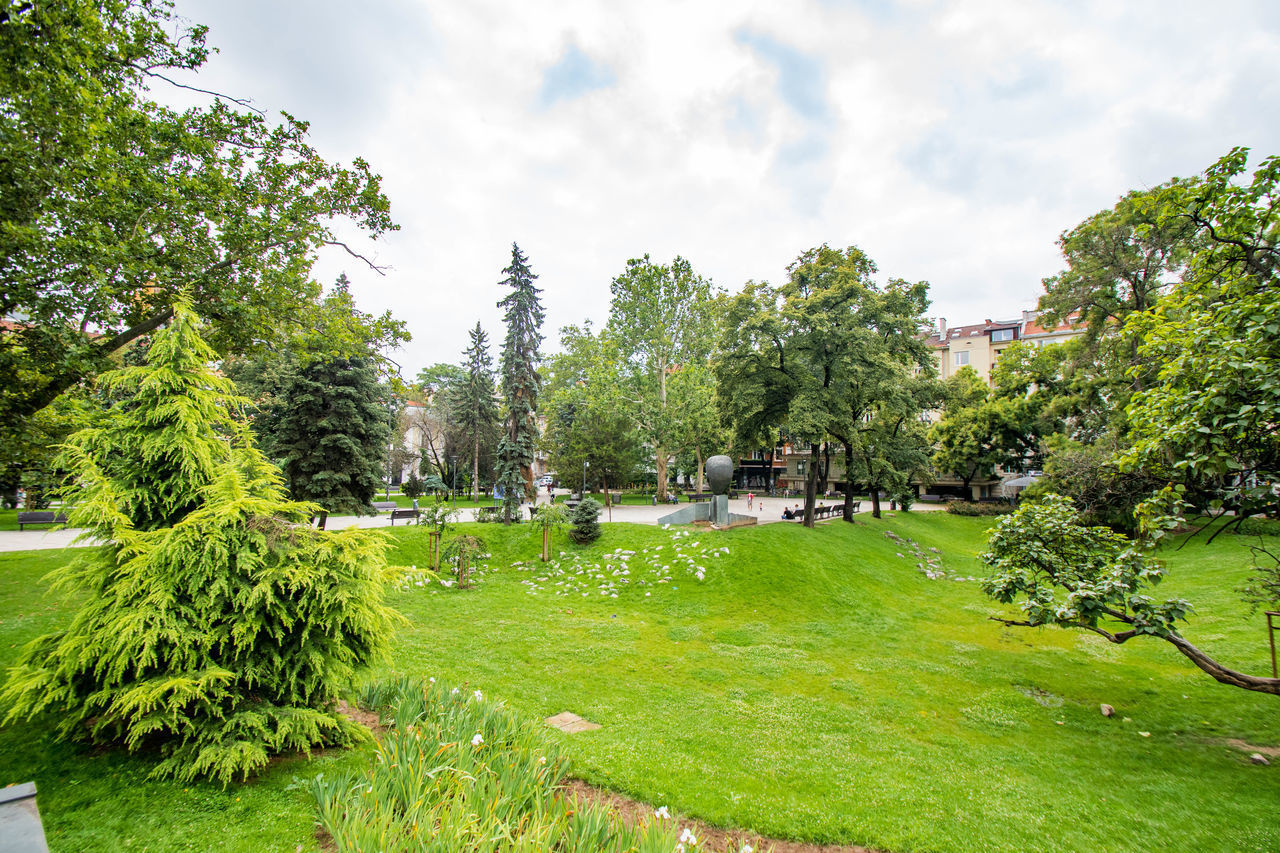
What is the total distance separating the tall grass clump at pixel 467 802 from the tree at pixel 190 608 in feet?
2.45

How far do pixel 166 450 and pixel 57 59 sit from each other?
5.88m

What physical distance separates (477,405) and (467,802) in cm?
3219

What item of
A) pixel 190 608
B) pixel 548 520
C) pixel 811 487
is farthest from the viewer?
pixel 811 487

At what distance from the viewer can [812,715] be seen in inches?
296

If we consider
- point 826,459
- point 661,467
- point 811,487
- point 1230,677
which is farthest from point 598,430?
point 1230,677

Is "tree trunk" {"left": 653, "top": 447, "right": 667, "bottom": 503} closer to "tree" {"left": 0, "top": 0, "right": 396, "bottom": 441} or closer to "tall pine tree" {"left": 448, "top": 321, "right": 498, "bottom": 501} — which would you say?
"tall pine tree" {"left": 448, "top": 321, "right": 498, "bottom": 501}

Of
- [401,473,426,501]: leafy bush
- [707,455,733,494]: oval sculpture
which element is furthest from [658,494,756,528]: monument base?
[401,473,426,501]: leafy bush

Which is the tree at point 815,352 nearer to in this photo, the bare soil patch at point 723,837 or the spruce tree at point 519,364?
the spruce tree at point 519,364

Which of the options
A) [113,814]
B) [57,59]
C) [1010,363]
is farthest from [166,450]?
[1010,363]

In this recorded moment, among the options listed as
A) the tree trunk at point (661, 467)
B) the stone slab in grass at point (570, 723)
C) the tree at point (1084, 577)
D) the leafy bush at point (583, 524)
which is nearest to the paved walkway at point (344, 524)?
the tree trunk at point (661, 467)

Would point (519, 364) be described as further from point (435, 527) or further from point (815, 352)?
point (815, 352)

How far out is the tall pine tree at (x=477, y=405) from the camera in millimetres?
34656

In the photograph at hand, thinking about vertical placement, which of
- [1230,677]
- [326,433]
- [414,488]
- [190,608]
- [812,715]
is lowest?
[812,715]

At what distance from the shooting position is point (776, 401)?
20.8 meters
